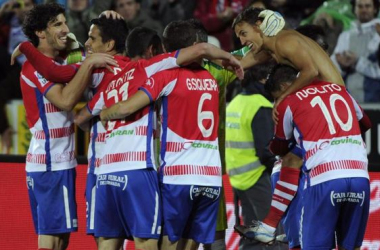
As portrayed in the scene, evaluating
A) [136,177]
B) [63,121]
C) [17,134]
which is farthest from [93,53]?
[17,134]

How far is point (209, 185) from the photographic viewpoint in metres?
6.87

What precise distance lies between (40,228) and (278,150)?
188 cm

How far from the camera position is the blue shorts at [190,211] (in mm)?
6820

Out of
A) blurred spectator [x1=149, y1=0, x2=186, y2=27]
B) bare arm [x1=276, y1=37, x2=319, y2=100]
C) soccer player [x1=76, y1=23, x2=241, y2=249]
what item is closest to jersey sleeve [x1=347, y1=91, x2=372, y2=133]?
bare arm [x1=276, y1=37, x2=319, y2=100]

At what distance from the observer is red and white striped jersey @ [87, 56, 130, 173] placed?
724cm

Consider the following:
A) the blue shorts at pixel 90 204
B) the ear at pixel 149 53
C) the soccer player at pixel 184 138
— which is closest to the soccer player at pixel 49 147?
the blue shorts at pixel 90 204

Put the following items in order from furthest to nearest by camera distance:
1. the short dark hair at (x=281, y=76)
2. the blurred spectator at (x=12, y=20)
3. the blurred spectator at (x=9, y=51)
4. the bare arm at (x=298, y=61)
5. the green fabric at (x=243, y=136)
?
the blurred spectator at (x=12, y=20) < the blurred spectator at (x=9, y=51) < the green fabric at (x=243, y=136) < the short dark hair at (x=281, y=76) < the bare arm at (x=298, y=61)

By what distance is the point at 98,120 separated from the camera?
7270 mm

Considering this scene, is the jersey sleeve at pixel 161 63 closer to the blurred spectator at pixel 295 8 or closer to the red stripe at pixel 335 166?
the red stripe at pixel 335 166

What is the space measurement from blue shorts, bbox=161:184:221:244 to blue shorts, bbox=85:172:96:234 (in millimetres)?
589

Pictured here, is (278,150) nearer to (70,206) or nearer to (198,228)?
(198,228)

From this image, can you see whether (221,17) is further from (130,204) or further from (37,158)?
(130,204)

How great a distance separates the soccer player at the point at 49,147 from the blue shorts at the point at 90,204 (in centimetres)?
28

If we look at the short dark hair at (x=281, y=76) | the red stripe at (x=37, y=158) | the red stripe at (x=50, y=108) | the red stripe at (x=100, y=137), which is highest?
the short dark hair at (x=281, y=76)
